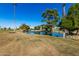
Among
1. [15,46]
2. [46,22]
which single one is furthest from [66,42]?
[15,46]

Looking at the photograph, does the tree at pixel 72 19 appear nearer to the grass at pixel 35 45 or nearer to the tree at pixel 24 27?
the grass at pixel 35 45

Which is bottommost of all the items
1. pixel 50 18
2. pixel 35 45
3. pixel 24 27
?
pixel 35 45

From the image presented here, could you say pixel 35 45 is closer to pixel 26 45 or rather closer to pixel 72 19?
pixel 26 45

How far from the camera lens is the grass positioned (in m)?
4.27

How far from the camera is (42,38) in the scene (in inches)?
172

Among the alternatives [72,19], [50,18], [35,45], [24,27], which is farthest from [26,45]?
[72,19]

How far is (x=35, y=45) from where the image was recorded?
4.33 meters

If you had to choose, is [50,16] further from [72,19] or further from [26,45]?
[26,45]

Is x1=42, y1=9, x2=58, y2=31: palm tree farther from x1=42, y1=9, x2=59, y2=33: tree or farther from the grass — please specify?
the grass

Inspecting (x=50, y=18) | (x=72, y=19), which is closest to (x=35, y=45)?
(x=50, y=18)

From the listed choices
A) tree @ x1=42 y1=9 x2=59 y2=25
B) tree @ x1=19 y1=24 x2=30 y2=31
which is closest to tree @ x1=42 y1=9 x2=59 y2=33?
tree @ x1=42 y1=9 x2=59 y2=25

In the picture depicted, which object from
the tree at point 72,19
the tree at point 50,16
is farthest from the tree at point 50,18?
the tree at point 72,19

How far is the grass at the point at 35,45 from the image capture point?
4273 mm

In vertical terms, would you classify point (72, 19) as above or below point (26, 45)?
above
